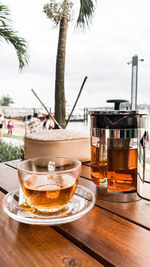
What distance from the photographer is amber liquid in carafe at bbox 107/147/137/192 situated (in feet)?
1.60

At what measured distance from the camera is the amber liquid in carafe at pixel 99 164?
52cm

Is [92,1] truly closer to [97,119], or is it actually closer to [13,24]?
[13,24]

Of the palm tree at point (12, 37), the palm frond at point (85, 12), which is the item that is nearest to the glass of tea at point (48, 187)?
the palm tree at point (12, 37)

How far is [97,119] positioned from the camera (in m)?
0.50

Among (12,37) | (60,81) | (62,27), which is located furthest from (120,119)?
(62,27)

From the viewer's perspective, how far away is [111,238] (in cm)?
35

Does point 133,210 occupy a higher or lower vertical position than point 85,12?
lower

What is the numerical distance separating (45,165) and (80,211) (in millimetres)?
146

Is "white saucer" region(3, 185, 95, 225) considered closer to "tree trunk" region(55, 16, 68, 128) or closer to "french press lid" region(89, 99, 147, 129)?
"french press lid" region(89, 99, 147, 129)

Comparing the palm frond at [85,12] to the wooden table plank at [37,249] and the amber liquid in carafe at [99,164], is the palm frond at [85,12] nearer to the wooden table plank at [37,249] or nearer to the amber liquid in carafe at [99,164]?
the amber liquid in carafe at [99,164]

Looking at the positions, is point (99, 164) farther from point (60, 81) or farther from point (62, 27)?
point (62, 27)

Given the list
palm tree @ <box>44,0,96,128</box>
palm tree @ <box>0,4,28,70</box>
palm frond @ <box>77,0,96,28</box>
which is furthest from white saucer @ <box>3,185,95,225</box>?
palm frond @ <box>77,0,96,28</box>

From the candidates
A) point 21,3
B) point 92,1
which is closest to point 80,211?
point 92,1

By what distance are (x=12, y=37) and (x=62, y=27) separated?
0.78m
